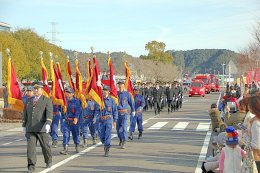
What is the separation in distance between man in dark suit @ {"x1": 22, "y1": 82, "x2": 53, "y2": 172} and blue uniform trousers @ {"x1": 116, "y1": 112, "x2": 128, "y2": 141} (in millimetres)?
3527

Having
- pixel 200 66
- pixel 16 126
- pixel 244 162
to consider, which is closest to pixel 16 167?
pixel 244 162

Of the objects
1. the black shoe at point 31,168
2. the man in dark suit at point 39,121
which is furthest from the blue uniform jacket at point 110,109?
the black shoe at point 31,168

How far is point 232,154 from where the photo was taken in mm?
6961

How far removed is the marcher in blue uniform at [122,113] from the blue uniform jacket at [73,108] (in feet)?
4.82

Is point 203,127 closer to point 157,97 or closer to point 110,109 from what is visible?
point 110,109

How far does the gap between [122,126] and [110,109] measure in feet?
4.05

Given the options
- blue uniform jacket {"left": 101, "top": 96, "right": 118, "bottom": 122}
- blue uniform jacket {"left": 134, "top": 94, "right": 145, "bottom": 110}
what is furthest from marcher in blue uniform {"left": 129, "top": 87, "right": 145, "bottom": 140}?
blue uniform jacket {"left": 101, "top": 96, "right": 118, "bottom": 122}

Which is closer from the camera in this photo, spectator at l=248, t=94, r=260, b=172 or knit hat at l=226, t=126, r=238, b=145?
spectator at l=248, t=94, r=260, b=172

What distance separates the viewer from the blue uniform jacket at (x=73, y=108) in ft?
42.4

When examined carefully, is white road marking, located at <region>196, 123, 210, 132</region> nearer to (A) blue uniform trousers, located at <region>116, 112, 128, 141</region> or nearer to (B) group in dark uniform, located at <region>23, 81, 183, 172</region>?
(B) group in dark uniform, located at <region>23, 81, 183, 172</region>

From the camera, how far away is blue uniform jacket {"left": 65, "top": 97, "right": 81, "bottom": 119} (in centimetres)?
1291

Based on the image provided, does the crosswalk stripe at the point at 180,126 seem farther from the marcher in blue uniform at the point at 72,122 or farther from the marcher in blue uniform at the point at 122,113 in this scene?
the marcher in blue uniform at the point at 72,122

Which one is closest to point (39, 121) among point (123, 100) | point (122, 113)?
point (122, 113)

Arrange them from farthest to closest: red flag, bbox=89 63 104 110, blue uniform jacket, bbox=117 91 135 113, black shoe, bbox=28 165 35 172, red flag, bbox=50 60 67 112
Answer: blue uniform jacket, bbox=117 91 135 113
red flag, bbox=50 60 67 112
red flag, bbox=89 63 104 110
black shoe, bbox=28 165 35 172
